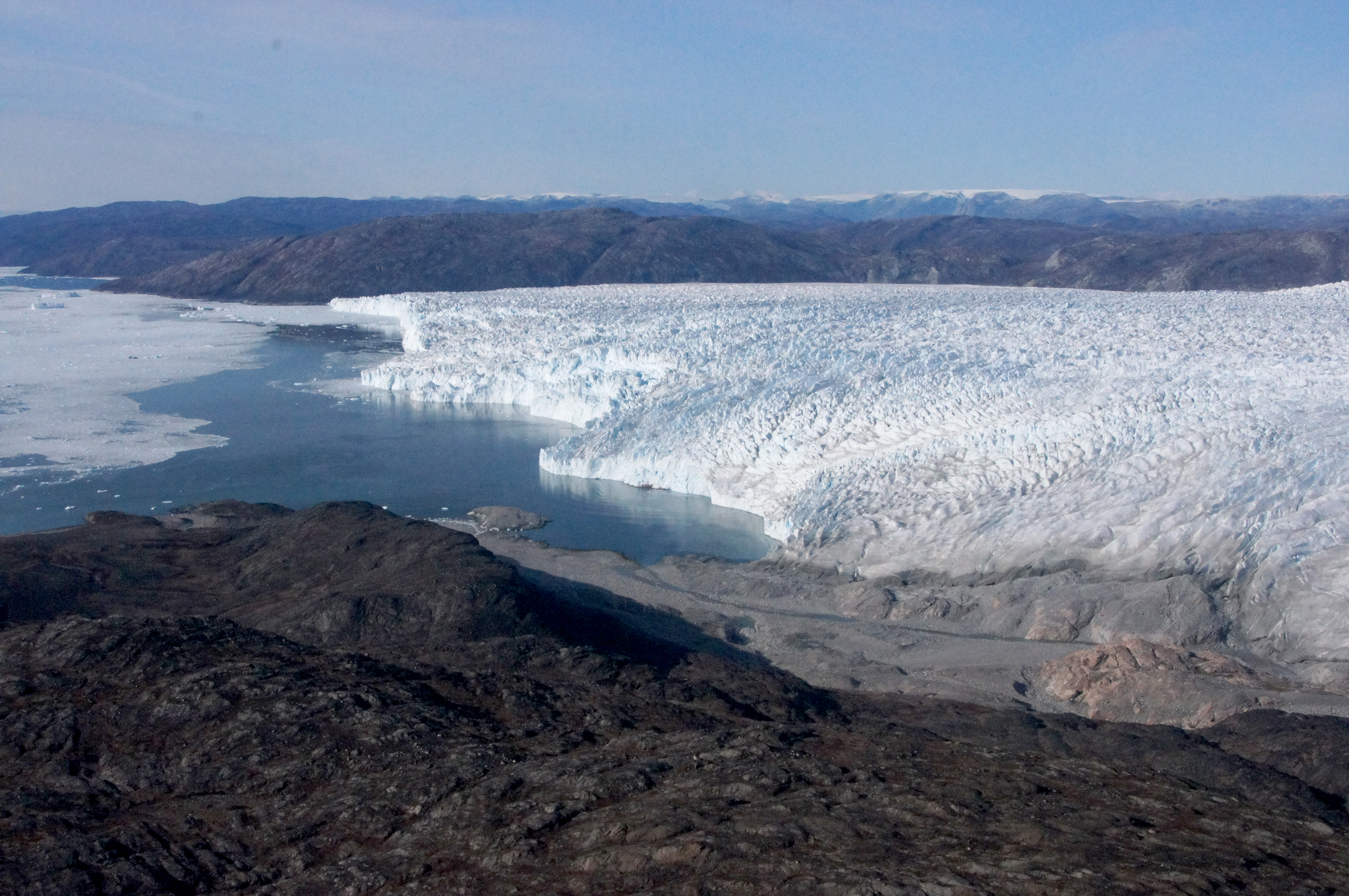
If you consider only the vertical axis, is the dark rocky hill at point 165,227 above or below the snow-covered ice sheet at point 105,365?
above

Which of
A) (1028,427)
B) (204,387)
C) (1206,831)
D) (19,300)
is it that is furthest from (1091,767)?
(19,300)

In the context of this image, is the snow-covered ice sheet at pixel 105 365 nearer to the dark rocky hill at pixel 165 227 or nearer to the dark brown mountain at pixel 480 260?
the dark brown mountain at pixel 480 260

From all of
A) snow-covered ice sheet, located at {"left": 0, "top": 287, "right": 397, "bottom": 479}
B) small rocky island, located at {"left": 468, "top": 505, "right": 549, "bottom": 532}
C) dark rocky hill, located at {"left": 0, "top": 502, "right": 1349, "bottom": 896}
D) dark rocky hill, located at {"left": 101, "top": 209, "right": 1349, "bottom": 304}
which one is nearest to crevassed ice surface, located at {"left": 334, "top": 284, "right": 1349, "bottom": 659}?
small rocky island, located at {"left": 468, "top": 505, "right": 549, "bottom": 532}

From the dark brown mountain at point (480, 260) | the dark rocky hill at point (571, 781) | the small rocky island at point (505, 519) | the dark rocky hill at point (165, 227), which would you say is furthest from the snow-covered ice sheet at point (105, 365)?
the dark rocky hill at point (165, 227)

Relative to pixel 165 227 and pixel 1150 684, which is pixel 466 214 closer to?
pixel 165 227

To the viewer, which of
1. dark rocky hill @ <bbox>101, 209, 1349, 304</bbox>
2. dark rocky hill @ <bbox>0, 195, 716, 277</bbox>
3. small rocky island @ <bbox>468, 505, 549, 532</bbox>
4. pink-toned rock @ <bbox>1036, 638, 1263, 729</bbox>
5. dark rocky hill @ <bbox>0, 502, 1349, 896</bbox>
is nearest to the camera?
dark rocky hill @ <bbox>0, 502, 1349, 896</bbox>

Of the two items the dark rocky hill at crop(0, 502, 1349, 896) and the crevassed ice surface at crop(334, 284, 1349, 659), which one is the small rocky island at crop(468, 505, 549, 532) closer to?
the crevassed ice surface at crop(334, 284, 1349, 659)
